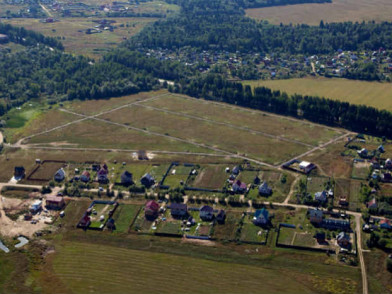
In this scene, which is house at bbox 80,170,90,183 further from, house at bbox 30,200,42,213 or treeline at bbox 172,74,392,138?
treeline at bbox 172,74,392,138

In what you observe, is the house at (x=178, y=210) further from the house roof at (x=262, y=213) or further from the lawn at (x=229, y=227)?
the house roof at (x=262, y=213)

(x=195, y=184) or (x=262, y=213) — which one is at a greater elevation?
(x=262, y=213)

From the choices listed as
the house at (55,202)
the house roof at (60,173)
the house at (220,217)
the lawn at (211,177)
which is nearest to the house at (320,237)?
the house at (220,217)

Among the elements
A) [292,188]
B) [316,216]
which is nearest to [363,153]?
[292,188]

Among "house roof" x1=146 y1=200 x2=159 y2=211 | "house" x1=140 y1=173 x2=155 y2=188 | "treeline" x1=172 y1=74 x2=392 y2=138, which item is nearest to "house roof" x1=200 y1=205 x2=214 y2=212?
"house roof" x1=146 y1=200 x2=159 y2=211

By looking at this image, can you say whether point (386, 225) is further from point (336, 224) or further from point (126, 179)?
point (126, 179)
